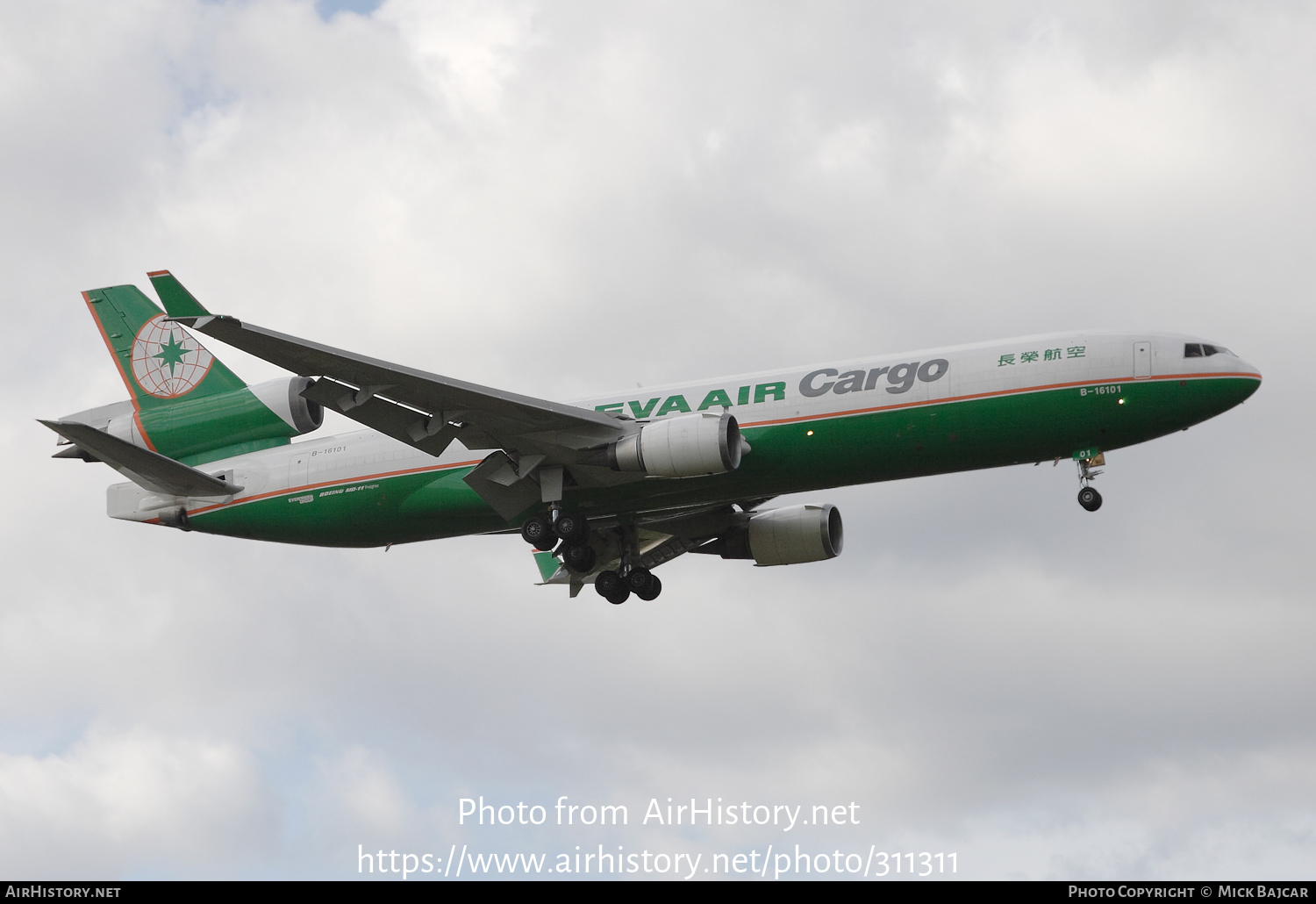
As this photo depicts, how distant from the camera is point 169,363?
48375 mm

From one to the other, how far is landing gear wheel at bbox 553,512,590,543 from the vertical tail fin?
11.7 meters

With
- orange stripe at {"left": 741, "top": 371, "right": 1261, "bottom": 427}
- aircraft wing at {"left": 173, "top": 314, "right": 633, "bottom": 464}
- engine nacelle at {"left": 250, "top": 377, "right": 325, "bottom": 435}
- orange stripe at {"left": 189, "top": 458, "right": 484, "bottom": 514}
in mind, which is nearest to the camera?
aircraft wing at {"left": 173, "top": 314, "right": 633, "bottom": 464}

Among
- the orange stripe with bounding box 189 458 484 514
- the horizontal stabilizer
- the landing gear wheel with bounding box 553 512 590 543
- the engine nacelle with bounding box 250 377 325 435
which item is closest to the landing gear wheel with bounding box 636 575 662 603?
the landing gear wheel with bounding box 553 512 590 543

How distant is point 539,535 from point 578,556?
4.73 ft

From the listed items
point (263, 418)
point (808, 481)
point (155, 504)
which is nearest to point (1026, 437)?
point (808, 481)

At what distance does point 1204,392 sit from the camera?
39.4 metres

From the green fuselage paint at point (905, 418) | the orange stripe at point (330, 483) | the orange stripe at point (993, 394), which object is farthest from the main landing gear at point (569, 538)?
the orange stripe at point (993, 394)

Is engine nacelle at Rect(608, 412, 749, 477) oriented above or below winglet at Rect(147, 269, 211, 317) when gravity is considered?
below

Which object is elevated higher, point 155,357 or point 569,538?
point 155,357

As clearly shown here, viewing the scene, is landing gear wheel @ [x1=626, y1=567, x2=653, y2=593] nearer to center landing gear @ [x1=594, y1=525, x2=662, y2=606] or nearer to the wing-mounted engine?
center landing gear @ [x1=594, y1=525, x2=662, y2=606]

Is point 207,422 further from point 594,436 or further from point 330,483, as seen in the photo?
point 594,436

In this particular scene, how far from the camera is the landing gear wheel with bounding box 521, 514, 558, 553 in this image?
43.5 meters

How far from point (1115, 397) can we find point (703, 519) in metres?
14.9

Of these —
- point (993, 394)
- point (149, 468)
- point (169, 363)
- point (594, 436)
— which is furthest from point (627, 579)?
point (169, 363)
